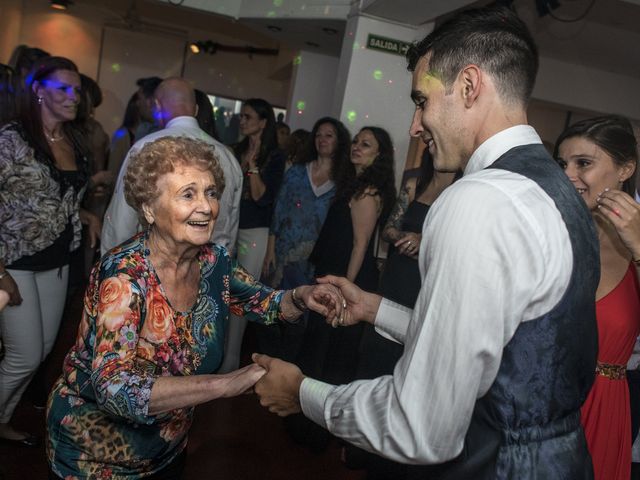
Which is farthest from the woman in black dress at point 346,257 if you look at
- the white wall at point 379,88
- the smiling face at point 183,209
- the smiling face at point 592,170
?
the smiling face at point 183,209

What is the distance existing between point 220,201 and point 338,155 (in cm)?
119

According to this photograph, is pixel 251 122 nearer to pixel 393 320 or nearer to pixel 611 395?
pixel 393 320

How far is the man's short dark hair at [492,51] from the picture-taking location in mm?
1142

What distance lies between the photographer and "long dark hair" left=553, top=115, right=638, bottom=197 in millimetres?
1958

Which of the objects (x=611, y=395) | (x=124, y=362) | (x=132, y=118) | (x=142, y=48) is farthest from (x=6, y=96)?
(x=142, y=48)

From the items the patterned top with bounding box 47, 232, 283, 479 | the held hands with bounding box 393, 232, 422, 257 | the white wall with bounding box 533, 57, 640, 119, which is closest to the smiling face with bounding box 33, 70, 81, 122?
the patterned top with bounding box 47, 232, 283, 479

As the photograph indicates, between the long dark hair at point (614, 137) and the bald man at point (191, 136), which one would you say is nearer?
the long dark hair at point (614, 137)

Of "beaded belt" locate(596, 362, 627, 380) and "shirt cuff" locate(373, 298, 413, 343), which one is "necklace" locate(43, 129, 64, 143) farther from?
"beaded belt" locate(596, 362, 627, 380)

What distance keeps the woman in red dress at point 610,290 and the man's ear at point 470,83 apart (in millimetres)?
802

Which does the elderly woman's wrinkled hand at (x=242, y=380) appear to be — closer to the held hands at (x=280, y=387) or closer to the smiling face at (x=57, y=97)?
the held hands at (x=280, y=387)

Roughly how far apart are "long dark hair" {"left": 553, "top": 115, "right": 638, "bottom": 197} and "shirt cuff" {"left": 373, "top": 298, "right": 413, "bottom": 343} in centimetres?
92

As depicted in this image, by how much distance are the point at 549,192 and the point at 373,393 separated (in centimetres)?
49

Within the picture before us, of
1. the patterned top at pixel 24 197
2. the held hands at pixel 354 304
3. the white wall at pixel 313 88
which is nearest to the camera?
the held hands at pixel 354 304

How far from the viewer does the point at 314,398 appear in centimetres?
122
